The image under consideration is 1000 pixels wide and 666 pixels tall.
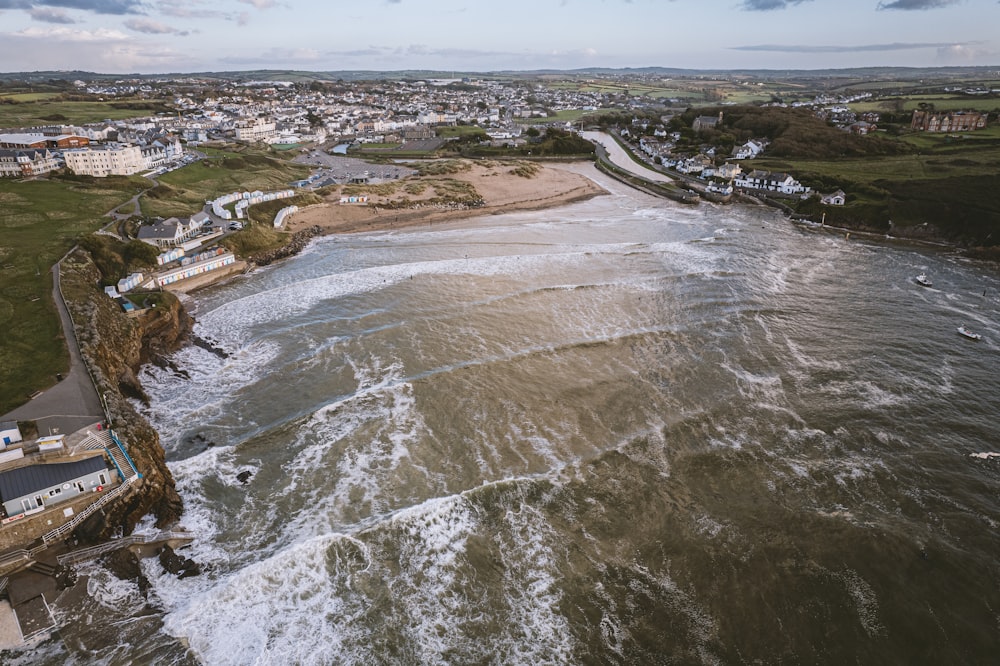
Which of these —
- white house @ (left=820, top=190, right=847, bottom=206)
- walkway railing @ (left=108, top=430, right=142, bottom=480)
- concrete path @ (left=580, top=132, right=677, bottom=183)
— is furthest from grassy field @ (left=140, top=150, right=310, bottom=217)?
white house @ (left=820, top=190, right=847, bottom=206)

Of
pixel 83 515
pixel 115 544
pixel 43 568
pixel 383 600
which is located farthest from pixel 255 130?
pixel 383 600

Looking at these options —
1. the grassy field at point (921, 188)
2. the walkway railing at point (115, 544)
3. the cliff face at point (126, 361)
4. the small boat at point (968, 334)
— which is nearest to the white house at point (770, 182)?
the grassy field at point (921, 188)

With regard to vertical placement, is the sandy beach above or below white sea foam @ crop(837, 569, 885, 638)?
above

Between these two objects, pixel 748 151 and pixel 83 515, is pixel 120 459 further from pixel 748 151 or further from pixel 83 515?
pixel 748 151

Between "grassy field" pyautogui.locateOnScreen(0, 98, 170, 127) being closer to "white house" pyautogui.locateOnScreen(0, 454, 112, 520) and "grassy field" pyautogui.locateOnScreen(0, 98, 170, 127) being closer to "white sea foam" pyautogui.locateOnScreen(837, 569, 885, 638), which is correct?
"white house" pyautogui.locateOnScreen(0, 454, 112, 520)

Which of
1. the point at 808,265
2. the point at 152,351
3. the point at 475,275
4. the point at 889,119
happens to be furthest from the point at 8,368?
the point at 889,119

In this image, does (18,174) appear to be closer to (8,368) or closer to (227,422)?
(8,368)

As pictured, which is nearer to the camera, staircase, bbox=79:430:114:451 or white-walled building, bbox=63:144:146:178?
staircase, bbox=79:430:114:451
